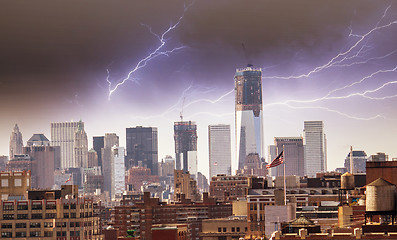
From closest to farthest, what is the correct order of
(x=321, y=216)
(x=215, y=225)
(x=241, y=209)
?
(x=321, y=216), (x=215, y=225), (x=241, y=209)

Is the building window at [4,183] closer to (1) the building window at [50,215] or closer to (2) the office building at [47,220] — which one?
(2) the office building at [47,220]

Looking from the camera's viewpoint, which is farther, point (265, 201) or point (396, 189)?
point (265, 201)

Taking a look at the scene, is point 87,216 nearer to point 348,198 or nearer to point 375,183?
point 348,198

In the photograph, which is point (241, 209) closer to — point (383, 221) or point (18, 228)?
point (18, 228)

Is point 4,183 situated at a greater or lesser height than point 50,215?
greater

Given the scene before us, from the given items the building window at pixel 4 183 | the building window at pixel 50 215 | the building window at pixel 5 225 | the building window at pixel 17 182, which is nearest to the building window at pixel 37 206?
the building window at pixel 50 215

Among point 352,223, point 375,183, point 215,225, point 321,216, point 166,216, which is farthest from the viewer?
Result: point 166,216

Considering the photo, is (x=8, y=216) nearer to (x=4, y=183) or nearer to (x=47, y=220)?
(x=47, y=220)

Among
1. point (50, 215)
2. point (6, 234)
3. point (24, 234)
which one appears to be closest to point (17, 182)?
point (50, 215)

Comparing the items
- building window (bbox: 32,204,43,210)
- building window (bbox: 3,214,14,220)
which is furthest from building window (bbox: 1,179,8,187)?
building window (bbox: 3,214,14,220)

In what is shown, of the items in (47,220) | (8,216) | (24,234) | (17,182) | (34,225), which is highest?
(17,182)

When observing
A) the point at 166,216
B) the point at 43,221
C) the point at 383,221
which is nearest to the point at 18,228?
the point at 43,221
